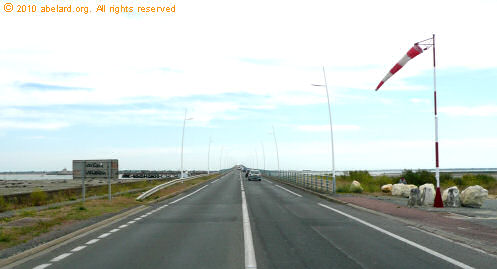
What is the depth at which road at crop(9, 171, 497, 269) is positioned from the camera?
8.83 metres

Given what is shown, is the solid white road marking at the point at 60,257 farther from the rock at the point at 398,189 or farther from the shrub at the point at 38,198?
the rock at the point at 398,189

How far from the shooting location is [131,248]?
424 inches

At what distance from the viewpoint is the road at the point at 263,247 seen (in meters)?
8.83

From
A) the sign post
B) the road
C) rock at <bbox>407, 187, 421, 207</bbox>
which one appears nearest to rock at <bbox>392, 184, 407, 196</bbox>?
rock at <bbox>407, 187, 421, 207</bbox>

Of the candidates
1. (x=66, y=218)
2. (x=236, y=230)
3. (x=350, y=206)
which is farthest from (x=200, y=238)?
(x=350, y=206)

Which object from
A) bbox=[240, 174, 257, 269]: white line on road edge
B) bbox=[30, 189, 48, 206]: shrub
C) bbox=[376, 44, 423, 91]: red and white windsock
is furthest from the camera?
bbox=[30, 189, 48, 206]: shrub

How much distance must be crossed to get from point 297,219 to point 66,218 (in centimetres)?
821

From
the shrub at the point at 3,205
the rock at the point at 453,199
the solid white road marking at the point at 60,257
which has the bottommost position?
the shrub at the point at 3,205

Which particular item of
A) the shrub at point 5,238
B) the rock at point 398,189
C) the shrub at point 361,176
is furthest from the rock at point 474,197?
the shrub at point 361,176

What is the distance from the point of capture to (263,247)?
1065cm

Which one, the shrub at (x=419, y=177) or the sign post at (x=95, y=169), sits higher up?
the sign post at (x=95, y=169)

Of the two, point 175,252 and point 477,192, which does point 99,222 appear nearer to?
point 175,252

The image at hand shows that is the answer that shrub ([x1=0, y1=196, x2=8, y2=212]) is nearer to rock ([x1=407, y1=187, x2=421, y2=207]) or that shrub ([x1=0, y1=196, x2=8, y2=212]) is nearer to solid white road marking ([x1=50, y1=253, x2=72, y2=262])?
solid white road marking ([x1=50, y1=253, x2=72, y2=262])

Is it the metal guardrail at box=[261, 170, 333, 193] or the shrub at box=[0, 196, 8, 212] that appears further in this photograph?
the metal guardrail at box=[261, 170, 333, 193]
